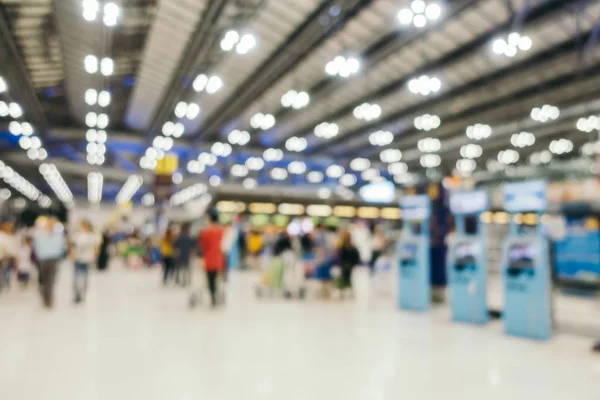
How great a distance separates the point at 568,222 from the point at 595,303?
3.31m

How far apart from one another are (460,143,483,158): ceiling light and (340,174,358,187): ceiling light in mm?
10885

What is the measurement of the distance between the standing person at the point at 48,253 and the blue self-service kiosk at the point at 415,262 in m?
6.04

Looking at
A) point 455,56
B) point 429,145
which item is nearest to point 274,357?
point 455,56

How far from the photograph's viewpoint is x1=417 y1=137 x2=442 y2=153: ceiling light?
23.4m

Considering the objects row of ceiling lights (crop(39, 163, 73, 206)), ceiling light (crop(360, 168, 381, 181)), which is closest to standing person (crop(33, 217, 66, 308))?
row of ceiling lights (crop(39, 163, 73, 206))

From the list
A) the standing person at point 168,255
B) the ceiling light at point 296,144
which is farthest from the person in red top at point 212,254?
the ceiling light at point 296,144

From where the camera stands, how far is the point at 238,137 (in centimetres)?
2373

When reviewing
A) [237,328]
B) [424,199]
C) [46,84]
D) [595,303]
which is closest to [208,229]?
[237,328]

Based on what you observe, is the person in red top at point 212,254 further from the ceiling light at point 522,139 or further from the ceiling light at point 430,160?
the ceiling light at point 430,160

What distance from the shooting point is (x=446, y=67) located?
13148mm

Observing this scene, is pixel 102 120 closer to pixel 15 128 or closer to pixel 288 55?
pixel 15 128

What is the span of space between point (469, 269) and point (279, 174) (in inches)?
1121

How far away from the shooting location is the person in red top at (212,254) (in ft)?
27.7

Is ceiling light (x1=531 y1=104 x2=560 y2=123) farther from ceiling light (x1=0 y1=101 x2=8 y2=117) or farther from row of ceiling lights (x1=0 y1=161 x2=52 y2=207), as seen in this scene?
row of ceiling lights (x1=0 y1=161 x2=52 y2=207)
